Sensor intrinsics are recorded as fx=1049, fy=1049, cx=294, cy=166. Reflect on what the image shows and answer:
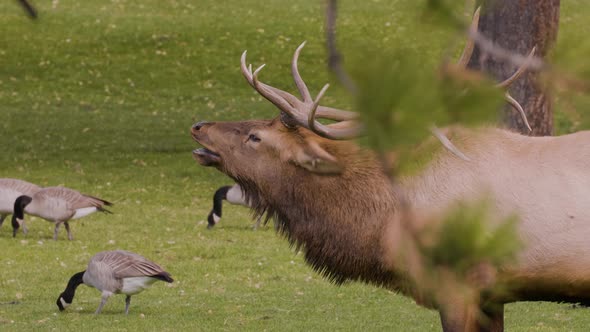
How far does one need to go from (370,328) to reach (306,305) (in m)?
1.09

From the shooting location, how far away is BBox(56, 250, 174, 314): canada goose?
8.93 metres

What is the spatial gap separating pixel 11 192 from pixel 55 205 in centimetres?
101

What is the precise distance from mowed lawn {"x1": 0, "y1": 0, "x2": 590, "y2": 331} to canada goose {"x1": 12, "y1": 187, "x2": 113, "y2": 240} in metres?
0.35

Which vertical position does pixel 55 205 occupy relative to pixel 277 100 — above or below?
below

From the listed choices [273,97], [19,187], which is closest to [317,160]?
[273,97]

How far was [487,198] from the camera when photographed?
6.41 feet

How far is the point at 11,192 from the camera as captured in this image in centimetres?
1309

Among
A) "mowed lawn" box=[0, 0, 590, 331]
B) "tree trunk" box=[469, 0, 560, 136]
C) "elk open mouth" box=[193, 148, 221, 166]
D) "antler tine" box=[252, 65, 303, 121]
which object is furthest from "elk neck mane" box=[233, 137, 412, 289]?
"tree trunk" box=[469, 0, 560, 136]

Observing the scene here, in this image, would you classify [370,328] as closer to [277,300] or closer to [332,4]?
[277,300]

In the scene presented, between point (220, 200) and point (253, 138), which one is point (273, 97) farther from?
point (220, 200)

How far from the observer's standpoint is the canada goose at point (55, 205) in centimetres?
1238

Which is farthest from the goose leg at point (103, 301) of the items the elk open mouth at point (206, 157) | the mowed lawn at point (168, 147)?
the elk open mouth at point (206, 157)

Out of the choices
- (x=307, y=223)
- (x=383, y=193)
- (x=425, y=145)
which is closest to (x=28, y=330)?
(x=307, y=223)

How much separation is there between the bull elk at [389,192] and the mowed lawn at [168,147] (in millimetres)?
861
